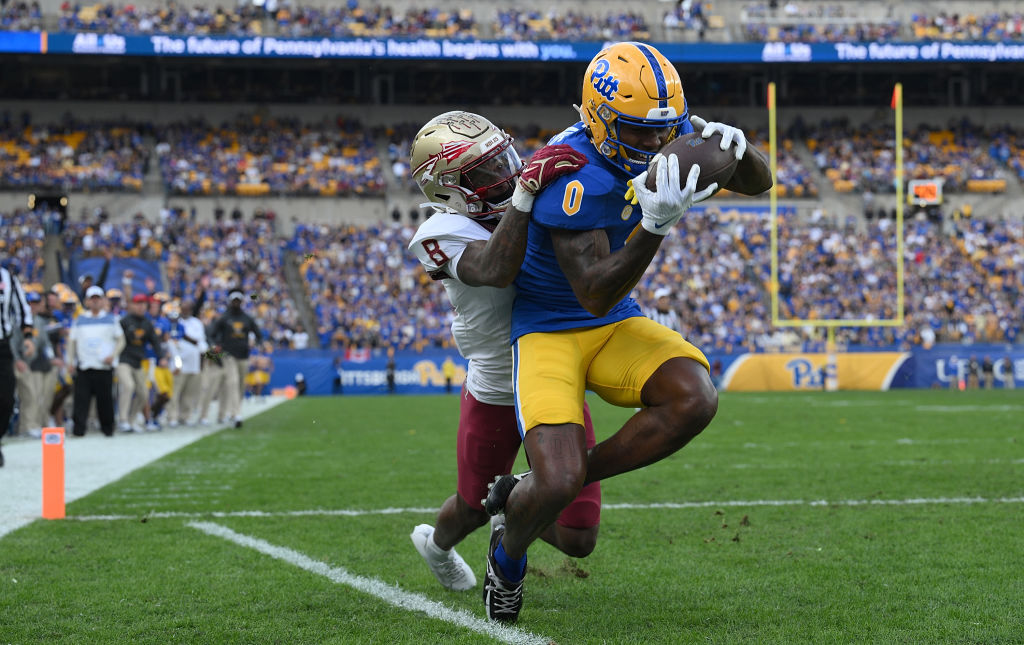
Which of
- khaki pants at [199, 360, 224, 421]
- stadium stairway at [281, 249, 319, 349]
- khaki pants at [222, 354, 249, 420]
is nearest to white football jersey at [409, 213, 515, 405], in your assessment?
khaki pants at [222, 354, 249, 420]

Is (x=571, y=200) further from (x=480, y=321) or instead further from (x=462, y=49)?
(x=462, y=49)

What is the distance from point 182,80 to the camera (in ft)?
114

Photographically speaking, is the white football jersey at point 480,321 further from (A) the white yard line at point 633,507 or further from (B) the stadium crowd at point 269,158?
(B) the stadium crowd at point 269,158

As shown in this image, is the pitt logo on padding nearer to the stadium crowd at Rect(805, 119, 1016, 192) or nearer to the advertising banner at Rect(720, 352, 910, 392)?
the advertising banner at Rect(720, 352, 910, 392)

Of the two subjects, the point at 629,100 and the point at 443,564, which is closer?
the point at 629,100

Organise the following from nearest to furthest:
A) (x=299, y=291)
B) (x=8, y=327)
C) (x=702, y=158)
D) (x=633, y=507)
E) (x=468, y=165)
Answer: (x=702, y=158) → (x=468, y=165) → (x=633, y=507) → (x=8, y=327) → (x=299, y=291)

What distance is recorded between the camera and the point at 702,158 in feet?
10.3

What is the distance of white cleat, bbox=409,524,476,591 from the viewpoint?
4082 mm

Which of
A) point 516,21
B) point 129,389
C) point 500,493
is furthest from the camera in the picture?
point 516,21

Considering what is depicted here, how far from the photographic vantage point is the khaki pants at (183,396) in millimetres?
14414

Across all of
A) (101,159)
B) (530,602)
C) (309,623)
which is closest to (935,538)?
(530,602)

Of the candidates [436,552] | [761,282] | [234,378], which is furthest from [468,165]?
[761,282]

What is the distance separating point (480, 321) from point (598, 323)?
449 mm

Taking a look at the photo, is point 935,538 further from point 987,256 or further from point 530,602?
point 987,256
